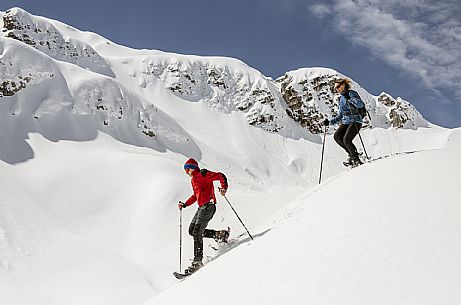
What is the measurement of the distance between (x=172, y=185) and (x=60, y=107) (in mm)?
13910

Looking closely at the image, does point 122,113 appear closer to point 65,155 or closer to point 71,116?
point 71,116

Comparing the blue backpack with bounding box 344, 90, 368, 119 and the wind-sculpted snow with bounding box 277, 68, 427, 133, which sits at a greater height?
the wind-sculpted snow with bounding box 277, 68, 427, 133

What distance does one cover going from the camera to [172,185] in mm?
19453

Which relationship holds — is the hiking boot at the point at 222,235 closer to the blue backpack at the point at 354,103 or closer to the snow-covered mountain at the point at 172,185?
the snow-covered mountain at the point at 172,185

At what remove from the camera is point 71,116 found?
2781 centimetres

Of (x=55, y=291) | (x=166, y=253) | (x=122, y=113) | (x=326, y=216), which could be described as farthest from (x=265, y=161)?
(x=326, y=216)

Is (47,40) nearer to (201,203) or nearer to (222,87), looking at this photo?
(222,87)

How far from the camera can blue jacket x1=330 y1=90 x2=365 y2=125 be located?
28.3 feet

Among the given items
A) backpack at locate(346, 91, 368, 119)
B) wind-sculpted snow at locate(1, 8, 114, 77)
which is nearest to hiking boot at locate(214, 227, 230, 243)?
backpack at locate(346, 91, 368, 119)

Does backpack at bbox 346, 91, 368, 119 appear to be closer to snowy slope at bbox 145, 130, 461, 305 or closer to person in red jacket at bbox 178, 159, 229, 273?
snowy slope at bbox 145, 130, 461, 305

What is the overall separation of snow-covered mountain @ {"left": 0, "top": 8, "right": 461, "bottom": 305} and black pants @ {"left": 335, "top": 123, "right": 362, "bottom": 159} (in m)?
0.89

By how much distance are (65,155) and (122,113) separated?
11.0 meters

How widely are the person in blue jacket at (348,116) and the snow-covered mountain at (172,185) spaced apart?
97cm

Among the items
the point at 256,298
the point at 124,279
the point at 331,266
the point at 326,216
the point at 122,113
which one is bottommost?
the point at 124,279
